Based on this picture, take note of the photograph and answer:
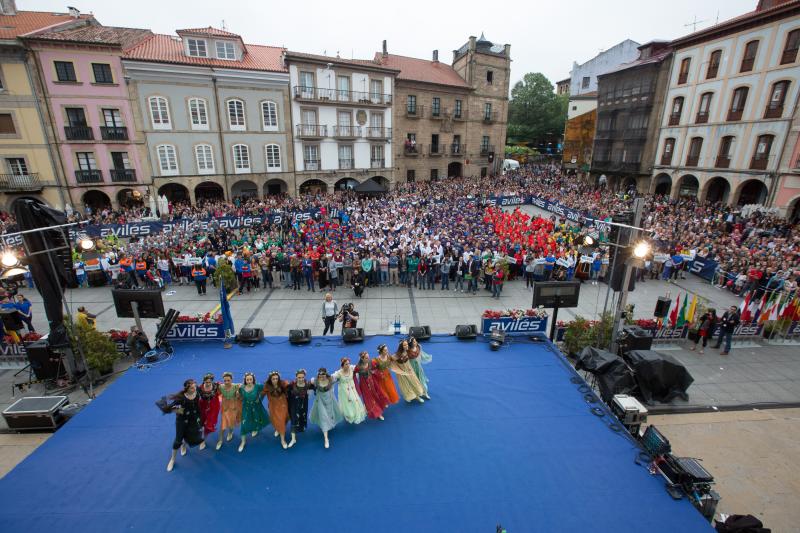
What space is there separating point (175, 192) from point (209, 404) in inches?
1190

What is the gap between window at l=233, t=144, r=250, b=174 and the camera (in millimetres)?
30844

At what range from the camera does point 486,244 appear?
18578 mm

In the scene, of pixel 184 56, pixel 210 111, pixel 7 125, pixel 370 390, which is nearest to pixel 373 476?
pixel 370 390

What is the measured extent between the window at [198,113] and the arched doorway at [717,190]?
38.7m

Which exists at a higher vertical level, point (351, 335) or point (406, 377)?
point (406, 377)

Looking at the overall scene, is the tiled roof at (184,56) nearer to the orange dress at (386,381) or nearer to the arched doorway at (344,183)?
the arched doorway at (344,183)

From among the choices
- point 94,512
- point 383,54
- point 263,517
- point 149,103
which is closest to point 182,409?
point 94,512

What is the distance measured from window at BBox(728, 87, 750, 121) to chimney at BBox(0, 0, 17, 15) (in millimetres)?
50664

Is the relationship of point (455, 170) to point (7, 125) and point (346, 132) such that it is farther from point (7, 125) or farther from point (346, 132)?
point (7, 125)

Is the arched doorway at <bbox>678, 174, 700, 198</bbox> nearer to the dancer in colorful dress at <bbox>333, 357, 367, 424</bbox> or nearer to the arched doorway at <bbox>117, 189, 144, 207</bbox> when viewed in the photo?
the dancer in colorful dress at <bbox>333, 357, 367, 424</bbox>

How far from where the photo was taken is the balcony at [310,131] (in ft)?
107

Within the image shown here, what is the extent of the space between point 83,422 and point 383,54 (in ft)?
135

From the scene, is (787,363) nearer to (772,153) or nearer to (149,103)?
(772,153)

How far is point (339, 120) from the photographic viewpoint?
34594 mm
